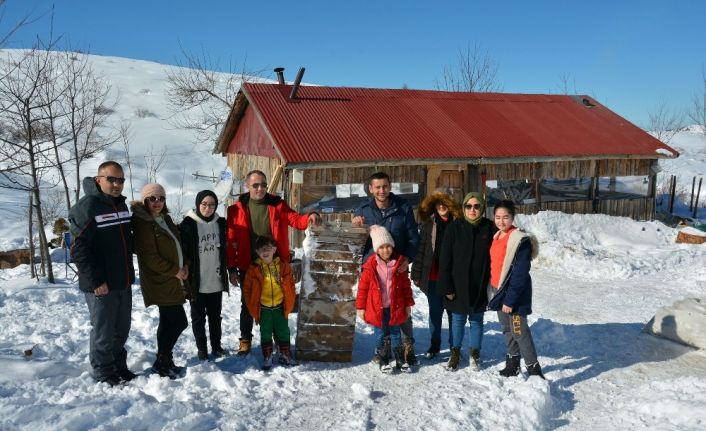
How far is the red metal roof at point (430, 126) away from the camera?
1169 cm

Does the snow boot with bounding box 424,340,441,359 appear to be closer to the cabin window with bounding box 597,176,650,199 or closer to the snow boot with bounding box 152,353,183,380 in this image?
the snow boot with bounding box 152,353,183,380

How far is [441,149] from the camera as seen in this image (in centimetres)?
1230

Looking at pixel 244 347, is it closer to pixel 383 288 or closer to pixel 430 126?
pixel 383 288

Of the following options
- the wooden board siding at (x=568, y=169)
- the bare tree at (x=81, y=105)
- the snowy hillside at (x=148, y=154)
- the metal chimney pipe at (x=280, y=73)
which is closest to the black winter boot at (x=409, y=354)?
the bare tree at (x=81, y=105)

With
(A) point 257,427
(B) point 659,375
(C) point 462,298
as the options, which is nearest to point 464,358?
(C) point 462,298

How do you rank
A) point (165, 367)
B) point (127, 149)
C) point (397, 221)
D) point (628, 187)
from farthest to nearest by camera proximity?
point (127, 149), point (628, 187), point (397, 221), point (165, 367)

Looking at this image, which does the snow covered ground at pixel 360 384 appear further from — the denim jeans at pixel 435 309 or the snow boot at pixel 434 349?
the denim jeans at pixel 435 309

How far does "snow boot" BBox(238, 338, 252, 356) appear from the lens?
16.4 feet

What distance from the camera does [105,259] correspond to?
407 cm

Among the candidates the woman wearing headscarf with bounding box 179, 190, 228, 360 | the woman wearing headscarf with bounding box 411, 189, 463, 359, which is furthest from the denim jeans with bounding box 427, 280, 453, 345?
the woman wearing headscarf with bounding box 179, 190, 228, 360

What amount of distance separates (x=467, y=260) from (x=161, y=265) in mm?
2768

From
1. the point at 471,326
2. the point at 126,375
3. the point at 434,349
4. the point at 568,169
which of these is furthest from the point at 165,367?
the point at 568,169

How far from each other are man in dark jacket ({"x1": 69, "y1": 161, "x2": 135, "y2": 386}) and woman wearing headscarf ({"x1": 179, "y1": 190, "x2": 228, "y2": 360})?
553 millimetres

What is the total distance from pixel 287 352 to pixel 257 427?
1.17 metres
